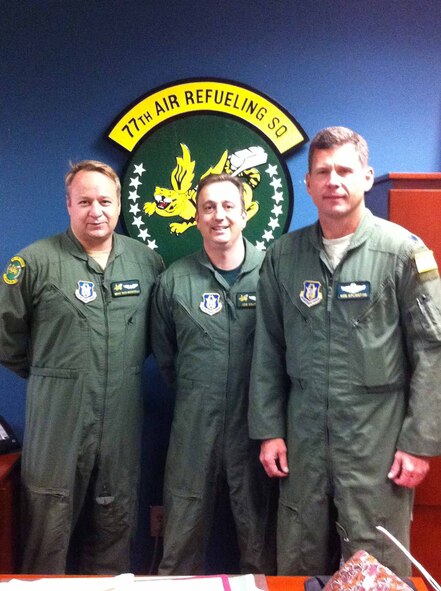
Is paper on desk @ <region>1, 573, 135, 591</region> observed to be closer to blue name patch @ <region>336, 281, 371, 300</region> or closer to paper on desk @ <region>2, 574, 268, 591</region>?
paper on desk @ <region>2, 574, 268, 591</region>

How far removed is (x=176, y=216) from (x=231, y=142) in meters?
0.39

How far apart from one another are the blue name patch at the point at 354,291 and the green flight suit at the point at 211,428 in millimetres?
424

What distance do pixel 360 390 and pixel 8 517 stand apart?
1.37 meters

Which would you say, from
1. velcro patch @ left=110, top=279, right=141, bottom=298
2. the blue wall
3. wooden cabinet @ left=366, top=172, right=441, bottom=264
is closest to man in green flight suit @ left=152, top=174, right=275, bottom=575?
velcro patch @ left=110, top=279, right=141, bottom=298

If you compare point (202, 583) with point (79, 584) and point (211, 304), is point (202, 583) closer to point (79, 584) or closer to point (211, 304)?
point (79, 584)

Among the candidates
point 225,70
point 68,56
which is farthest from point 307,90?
point 68,56

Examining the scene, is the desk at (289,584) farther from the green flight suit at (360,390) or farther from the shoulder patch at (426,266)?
the shoulder patch at (426,266)

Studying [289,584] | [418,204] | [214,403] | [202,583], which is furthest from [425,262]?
[202,583]

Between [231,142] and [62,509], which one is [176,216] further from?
[62,509]

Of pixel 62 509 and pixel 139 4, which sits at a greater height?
pixel 139 4

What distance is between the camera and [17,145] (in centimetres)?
248

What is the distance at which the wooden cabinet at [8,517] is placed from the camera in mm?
2145

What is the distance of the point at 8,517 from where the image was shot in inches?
85.0

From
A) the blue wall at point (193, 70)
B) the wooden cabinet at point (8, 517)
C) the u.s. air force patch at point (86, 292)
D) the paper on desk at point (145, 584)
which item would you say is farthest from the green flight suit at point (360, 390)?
the wooden cabinet at point (8, 517)
